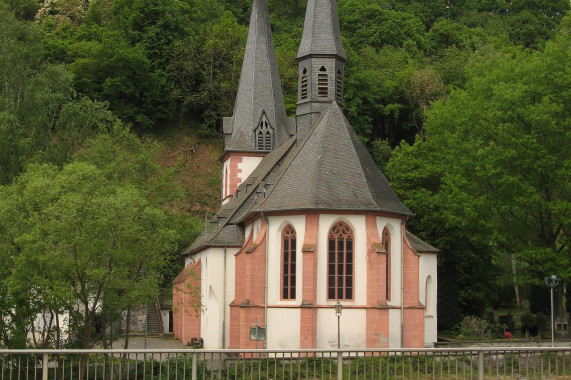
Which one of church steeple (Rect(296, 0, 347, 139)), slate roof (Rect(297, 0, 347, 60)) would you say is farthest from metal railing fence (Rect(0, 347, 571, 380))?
slate roof (Rect(297, 0, 347, 60))

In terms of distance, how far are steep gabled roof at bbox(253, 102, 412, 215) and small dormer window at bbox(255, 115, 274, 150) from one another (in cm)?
1347

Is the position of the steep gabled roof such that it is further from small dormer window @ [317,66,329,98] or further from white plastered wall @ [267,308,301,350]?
white plastered wall @ [267,308,301,350]

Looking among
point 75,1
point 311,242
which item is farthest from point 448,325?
point 75,1

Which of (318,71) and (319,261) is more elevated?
(318,71)

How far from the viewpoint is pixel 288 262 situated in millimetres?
33219

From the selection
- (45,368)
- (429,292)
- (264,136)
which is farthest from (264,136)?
(45,368)

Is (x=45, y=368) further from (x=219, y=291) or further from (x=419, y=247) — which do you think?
(x=419, y=247)

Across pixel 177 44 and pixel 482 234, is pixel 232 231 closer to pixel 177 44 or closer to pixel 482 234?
pixel 482 234

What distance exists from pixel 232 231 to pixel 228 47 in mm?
37395

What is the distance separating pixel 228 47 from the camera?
7344 centimetres

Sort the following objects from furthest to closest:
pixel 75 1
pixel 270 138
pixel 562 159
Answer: pixel 75 1 → pixel 270 138 → pixel 562 159

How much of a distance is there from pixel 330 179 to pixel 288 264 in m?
3.45

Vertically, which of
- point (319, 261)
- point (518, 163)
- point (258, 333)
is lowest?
point (258, 333)

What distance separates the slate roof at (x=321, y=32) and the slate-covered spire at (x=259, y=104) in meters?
9.82
